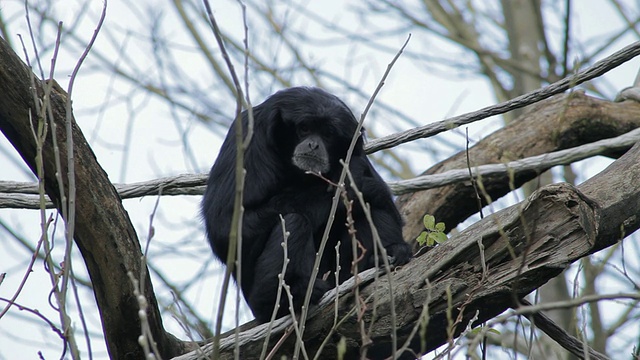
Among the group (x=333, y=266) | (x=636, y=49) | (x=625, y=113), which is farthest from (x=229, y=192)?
(x=625, y=113)

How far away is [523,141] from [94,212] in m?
3.90

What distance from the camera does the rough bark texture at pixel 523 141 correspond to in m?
6.38

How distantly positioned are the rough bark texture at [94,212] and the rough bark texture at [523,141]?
107 inches

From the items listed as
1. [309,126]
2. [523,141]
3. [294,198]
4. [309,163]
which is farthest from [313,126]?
[523,141]

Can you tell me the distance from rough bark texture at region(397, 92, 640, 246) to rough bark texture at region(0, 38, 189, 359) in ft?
8.94

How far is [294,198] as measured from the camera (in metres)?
5.32

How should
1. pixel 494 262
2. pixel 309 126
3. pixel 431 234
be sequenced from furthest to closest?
1. pixel 309 126
2. pixel 431 234
3. pixel 494 262

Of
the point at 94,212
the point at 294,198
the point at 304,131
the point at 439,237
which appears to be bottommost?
the point at 439,237

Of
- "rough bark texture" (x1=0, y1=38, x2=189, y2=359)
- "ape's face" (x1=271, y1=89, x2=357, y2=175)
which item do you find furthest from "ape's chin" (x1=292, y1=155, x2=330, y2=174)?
"rough bark texture" (x1=0, y1=38, x2=189, y2=359)

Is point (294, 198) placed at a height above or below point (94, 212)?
above

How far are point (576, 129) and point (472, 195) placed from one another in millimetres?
1139

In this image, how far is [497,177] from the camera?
6.09 meters

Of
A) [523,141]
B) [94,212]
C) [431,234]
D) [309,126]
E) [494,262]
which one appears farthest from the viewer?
[523,141]

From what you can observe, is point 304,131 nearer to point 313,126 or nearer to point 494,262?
point 313,126
